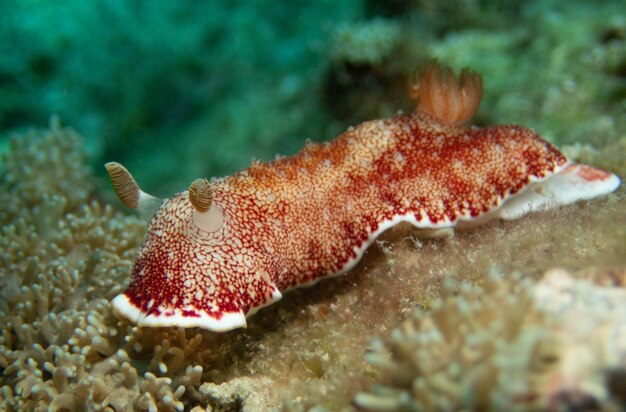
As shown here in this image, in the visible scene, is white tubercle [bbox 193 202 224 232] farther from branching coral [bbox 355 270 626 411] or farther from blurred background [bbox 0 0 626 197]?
blurred background [bbox 0 0 626 197]

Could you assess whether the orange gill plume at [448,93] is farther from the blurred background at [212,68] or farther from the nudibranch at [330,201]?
the blurred background at [212,68]

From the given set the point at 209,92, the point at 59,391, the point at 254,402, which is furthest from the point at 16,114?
the point at 254,402

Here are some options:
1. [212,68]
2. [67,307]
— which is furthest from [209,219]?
[212,68]

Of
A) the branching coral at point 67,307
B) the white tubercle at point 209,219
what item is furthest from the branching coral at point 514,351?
the branching coral at point 67,307

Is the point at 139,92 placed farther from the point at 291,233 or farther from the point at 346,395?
the point at 346,395

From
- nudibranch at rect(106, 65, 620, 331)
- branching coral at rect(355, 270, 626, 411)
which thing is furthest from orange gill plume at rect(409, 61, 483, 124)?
branching coral at rect(355, 270, 626, 411)

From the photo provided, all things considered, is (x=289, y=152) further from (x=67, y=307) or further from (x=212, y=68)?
(x=67, y=307)
